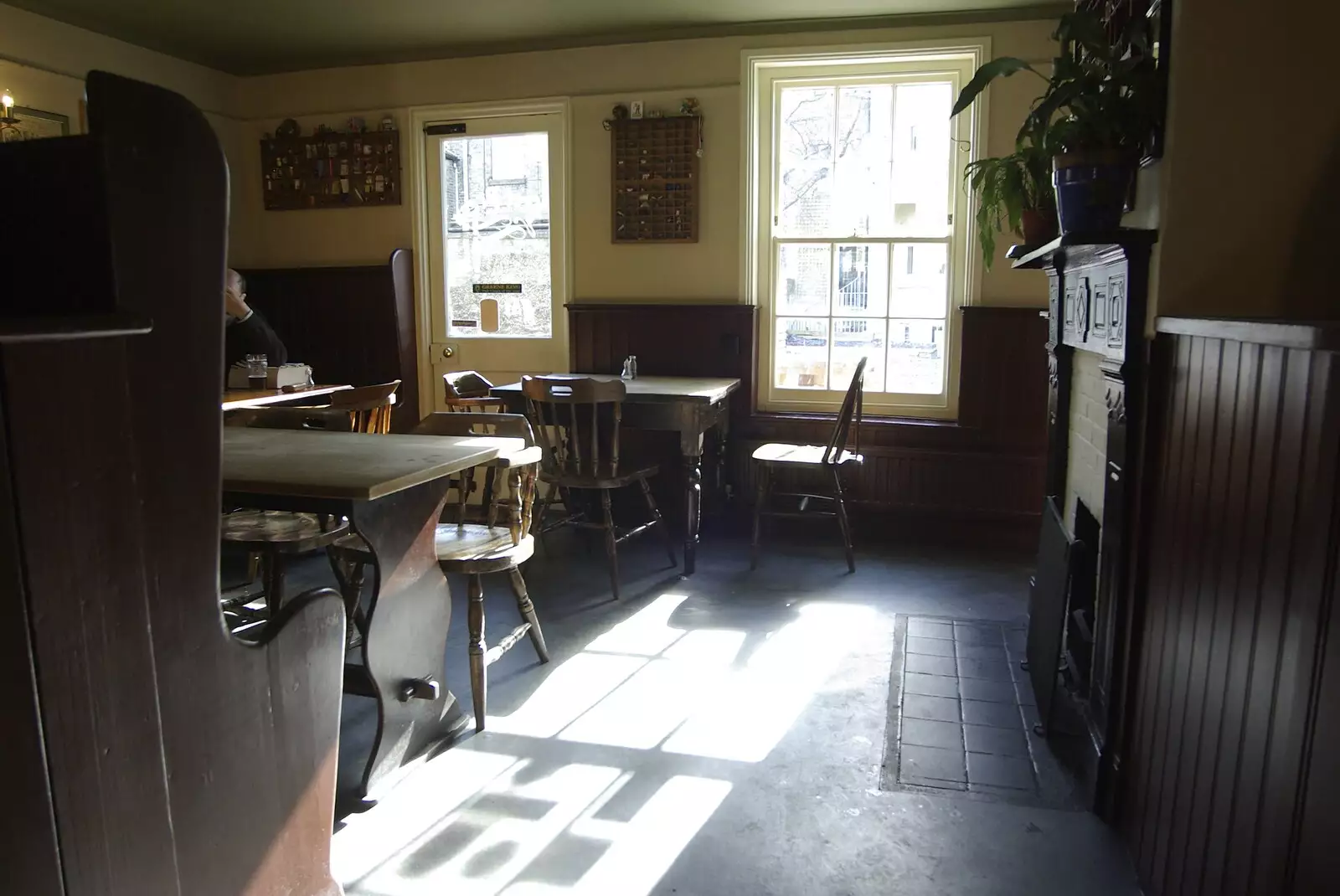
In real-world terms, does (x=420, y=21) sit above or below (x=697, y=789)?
above

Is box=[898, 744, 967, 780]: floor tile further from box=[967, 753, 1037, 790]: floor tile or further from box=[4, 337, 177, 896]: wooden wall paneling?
box=[4, 337, 177, 896]: wooden wall paneling

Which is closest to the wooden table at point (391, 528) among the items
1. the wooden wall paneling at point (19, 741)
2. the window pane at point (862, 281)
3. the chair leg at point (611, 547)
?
the wooden wall paneling at point (19, 741)

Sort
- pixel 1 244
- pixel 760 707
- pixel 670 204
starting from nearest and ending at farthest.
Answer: pixel 1 244 < pixel 760 707 < pixel 670 204

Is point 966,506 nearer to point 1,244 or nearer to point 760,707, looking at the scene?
point 760,707

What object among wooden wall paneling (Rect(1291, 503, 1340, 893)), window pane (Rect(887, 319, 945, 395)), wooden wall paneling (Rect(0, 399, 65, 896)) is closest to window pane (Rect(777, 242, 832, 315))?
window pane (Rect(887, 319, 945, 395))

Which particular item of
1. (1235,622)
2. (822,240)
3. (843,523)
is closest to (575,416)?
(843,523)

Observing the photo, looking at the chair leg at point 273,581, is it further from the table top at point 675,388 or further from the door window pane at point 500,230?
the door window pane at point 500,230

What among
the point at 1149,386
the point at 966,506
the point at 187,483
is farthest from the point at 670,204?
the point at 187,483

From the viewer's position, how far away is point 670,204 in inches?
181

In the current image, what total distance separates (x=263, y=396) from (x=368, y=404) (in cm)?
71

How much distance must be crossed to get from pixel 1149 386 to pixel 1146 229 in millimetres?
323

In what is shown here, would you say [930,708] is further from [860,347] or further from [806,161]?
[806,161]

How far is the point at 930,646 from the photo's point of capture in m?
3.02

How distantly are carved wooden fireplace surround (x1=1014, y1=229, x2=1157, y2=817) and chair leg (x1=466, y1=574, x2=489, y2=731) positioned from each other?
60.5 inches
